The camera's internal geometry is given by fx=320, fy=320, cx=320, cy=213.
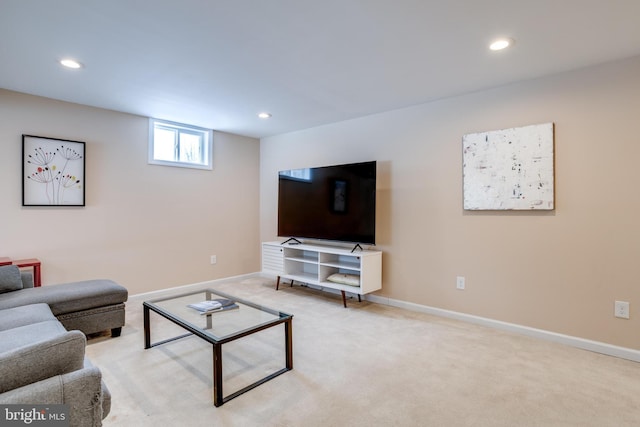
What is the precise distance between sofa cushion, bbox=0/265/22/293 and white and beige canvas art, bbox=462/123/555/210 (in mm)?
3916

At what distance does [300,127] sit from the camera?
4.50 metres

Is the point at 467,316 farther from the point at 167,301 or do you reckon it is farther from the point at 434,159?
the point at 167,301

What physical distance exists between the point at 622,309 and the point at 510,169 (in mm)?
1334

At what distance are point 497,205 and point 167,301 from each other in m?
3.01

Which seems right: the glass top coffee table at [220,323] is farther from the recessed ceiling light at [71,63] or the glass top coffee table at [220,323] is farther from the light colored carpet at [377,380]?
the recessed ceiling light at [71,63]

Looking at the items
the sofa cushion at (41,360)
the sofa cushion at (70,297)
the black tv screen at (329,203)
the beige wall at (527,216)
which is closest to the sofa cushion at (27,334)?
the sofa cushion at (41,360)

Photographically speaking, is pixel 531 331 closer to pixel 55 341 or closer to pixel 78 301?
pixel 55 341

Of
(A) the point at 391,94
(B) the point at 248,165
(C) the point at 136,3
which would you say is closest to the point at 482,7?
(A) the point at 391,94

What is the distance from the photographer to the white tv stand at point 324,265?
11.6 feet

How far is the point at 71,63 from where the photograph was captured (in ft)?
8.19

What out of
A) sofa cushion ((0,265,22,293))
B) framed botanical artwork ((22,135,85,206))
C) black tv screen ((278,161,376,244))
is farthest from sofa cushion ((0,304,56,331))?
black tv screen ((278,161,376,244))

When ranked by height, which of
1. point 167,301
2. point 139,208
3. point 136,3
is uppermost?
point 136,3

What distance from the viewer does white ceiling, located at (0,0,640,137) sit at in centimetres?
184

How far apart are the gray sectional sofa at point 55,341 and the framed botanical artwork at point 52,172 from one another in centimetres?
93
